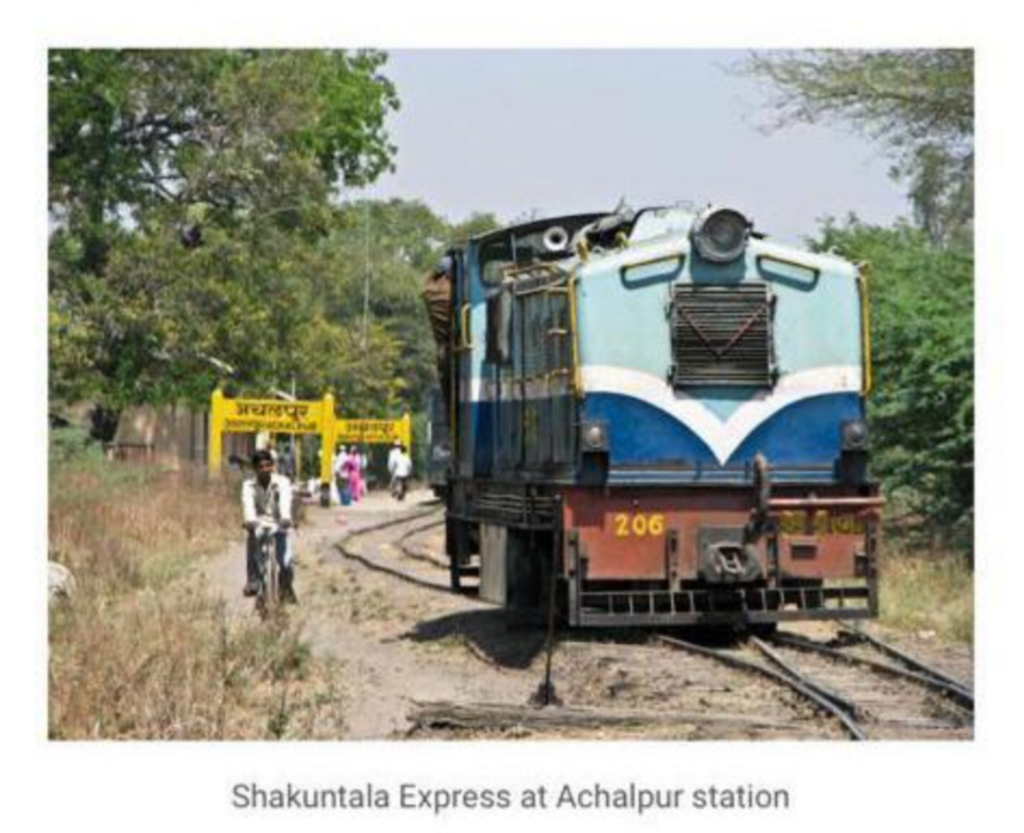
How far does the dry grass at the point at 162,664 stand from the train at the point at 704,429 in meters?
2.35

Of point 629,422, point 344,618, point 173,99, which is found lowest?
point 344,618

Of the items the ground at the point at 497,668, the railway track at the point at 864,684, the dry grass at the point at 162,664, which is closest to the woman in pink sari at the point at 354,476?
the ground at the point at 497,668

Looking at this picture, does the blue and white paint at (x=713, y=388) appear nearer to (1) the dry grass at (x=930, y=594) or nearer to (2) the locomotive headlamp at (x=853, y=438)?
(2) the locomotive headlamp at (x=853, y=438)

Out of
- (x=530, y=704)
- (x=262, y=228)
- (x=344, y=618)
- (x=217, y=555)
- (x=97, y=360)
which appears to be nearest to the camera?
(x=530, y=704)

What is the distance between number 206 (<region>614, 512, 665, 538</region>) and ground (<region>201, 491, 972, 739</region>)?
0.99 m

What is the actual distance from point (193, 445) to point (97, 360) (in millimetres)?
7210

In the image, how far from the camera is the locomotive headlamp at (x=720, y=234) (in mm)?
12836

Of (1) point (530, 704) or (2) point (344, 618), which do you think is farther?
(2) point (344, 618)

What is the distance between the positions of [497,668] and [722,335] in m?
3.12

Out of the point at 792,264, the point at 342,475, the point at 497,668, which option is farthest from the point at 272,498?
the point at 342,475

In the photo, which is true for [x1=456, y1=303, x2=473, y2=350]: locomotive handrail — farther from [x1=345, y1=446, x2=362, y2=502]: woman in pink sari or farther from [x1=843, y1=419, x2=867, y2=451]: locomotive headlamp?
[x1=345, y1=446, x2=362, y2=502]: woman in pink sari

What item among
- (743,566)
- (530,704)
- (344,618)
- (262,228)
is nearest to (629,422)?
(743,566)
